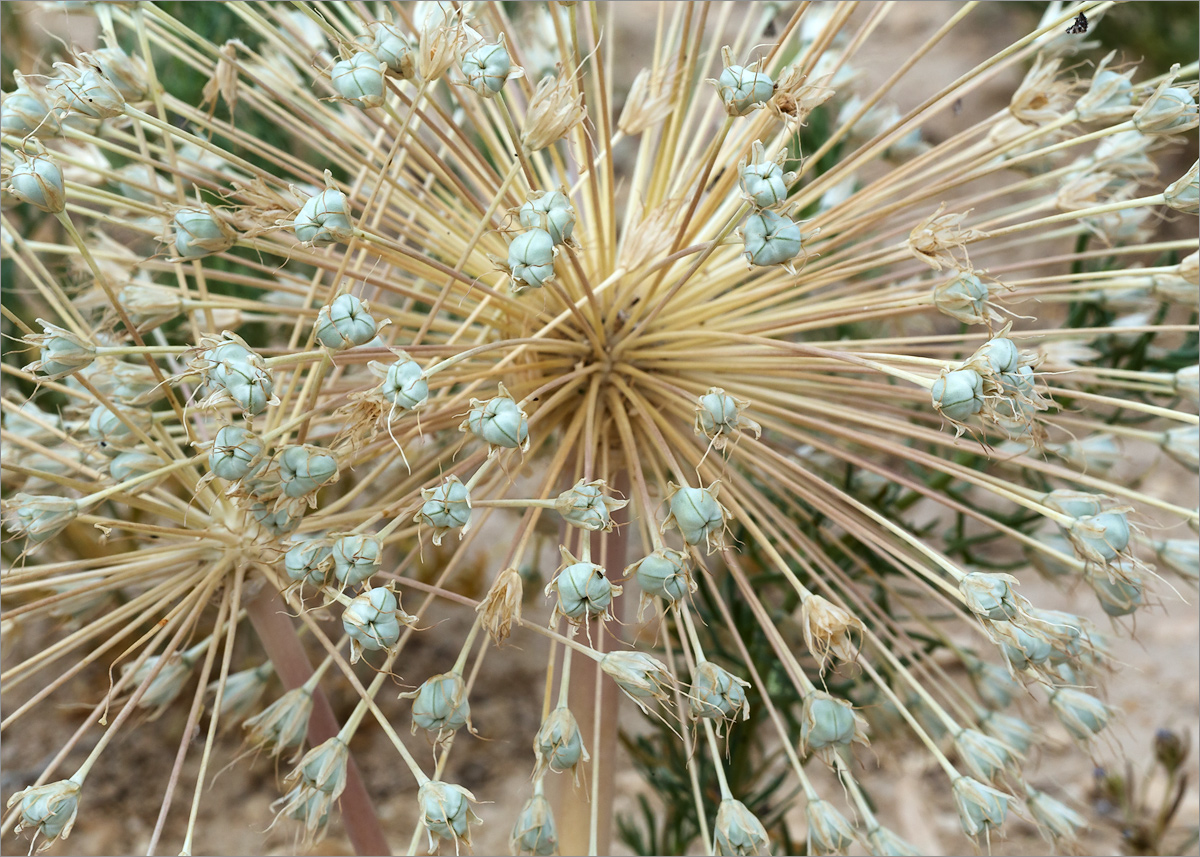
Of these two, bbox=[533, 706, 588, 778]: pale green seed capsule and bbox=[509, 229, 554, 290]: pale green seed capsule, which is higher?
bbox=[509, 229, 554, 290]: pale green seed capsule

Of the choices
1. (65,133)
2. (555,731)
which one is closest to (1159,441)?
(555,731)

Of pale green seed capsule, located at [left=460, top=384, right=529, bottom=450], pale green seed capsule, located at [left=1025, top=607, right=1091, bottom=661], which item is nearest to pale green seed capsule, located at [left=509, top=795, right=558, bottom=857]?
pale green seed capsule, located at [left=460, top=384, right=529, bottom=450]

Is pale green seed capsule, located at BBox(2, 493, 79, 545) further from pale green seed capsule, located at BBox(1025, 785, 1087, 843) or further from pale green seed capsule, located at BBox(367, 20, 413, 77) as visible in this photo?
pale green seed capsule, located at BBox(1025, 785, 1087, 843)

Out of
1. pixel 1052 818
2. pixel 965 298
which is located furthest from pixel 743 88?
pixel 1052 818

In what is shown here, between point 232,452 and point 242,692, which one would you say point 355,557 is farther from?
point 242,692

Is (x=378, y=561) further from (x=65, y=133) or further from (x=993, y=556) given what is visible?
(x=993, y=556)

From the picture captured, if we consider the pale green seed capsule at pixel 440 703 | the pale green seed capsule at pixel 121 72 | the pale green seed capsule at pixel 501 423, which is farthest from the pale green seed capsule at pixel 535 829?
the pale green seed capsule at pixel 121 72
